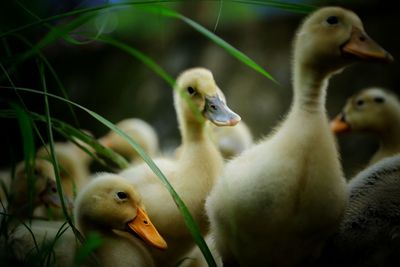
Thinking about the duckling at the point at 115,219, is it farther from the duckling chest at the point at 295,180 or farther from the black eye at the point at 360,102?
the black eye at the point at 360,102

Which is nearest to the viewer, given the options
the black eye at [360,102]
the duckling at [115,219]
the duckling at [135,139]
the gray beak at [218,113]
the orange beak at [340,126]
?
the duckling at [115,219]

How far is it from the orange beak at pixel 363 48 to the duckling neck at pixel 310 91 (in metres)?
0.12

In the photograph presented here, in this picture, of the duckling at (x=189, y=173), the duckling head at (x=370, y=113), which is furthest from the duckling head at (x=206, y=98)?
the duckling head at (x=370, y=113)

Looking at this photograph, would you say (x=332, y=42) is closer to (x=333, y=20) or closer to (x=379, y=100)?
(x=333, y=20)

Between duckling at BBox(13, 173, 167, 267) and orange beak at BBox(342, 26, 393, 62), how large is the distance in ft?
2.94

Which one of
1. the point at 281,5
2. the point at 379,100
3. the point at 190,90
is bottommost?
the point at 379,100

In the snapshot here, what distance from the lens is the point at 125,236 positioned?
2.22 metres

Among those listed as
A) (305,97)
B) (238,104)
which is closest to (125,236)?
(305,97)

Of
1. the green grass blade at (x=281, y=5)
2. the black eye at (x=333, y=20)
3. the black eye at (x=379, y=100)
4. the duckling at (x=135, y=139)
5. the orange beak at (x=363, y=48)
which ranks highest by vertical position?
the green grass blade at (x=281, y=5)

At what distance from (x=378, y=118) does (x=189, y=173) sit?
1455mm

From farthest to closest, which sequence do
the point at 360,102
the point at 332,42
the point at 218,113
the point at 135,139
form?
the point at 135,139
the point at 360,102
the point at 218,113
the point at 332,42

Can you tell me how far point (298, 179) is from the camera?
180cm

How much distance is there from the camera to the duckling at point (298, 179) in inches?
70.9

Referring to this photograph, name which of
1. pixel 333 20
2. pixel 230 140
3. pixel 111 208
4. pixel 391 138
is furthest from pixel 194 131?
pixel 391 138
